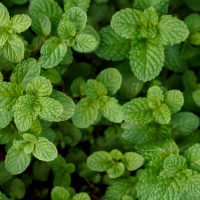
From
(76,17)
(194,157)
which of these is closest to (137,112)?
(194,157)

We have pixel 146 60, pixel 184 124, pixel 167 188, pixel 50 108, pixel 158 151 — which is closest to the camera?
pixel 50 108

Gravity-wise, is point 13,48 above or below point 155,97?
above

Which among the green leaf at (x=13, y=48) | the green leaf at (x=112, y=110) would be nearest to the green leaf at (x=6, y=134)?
the green leaf at (x=13, y=48)

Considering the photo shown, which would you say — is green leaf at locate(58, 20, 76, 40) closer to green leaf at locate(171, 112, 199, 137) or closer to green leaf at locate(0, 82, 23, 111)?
green leaf at locate(0, 82, 23, 111)

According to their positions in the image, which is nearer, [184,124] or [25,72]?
[25,72]

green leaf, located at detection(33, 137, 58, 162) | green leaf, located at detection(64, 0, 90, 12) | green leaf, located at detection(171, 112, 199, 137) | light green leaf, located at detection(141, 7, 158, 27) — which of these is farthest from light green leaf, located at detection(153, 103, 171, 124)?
green leaf, located at detection(64, 0, 90, 12)

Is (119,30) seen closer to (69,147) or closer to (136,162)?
(136,162)

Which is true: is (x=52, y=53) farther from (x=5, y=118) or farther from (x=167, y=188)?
(x=167, y=188)
